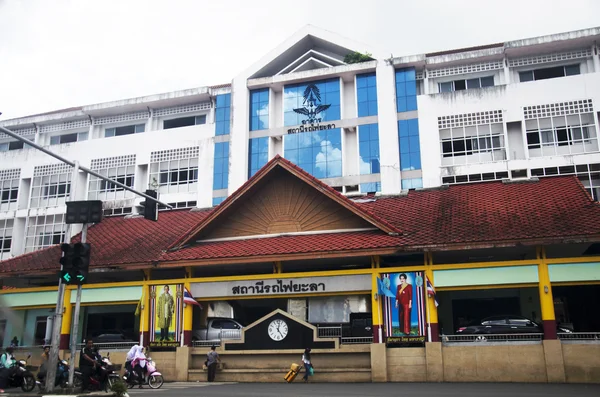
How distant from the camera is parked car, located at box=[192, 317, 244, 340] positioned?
2375cm

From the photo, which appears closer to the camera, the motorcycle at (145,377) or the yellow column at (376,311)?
the motorcycle at (145,377)

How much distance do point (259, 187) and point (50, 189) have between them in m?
33.5

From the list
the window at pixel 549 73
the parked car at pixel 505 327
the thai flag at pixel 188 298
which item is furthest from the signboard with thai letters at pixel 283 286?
the window at pixel 549 73

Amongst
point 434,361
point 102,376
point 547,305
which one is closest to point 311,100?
point 434,361

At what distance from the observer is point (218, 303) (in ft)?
79.6

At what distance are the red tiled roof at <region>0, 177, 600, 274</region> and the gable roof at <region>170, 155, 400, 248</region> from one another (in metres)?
0.28

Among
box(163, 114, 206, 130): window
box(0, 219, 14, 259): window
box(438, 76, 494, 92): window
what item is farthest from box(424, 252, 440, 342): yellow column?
box(0, 219, 14, 259): window

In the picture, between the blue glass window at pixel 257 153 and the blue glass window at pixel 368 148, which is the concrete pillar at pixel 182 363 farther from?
the blue glass window at pixel 257 153

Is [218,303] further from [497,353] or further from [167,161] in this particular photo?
[167,161]

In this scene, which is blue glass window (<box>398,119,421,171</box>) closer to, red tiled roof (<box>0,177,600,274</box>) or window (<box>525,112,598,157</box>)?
window (<box>525,112,598,157</box>)

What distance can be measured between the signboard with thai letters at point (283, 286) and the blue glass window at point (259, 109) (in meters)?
25.0

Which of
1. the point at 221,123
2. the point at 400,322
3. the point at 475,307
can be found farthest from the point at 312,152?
the point at 400,322

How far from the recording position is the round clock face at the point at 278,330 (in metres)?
21.3

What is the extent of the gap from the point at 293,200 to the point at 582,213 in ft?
35.7
